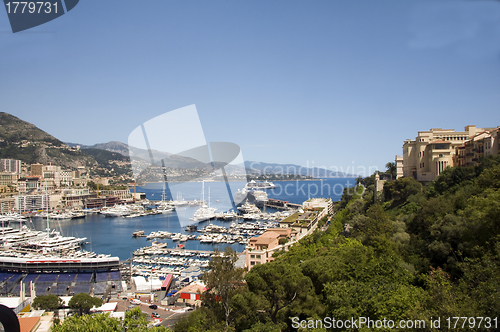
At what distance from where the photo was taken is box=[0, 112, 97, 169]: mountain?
45.5 metres

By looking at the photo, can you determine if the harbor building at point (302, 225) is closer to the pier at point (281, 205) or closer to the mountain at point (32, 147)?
the pier at point (281, 205)

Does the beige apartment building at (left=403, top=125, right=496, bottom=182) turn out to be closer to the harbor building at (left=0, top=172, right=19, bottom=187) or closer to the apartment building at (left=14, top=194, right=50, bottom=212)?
the apartment building at (left=14, top=194, right=50, bottom=212)

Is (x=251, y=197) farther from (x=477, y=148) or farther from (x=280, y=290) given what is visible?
(x=280, y=290)

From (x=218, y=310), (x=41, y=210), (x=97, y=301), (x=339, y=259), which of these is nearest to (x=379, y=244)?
(x=339, y=259)

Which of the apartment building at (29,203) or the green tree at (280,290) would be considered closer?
the green tree at (280,290)

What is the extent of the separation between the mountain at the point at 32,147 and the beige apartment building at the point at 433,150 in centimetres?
4831

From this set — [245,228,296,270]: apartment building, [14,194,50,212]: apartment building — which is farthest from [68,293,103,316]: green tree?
[14,194,50,212]: apartment building

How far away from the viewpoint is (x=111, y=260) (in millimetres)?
12992

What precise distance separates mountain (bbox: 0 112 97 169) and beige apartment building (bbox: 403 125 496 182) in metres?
48.3

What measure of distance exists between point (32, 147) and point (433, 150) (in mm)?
52169


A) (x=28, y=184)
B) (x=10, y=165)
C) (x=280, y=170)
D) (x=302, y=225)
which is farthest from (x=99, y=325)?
(x=280, y=170)

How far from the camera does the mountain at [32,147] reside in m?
45.5

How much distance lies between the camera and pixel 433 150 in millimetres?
12578
